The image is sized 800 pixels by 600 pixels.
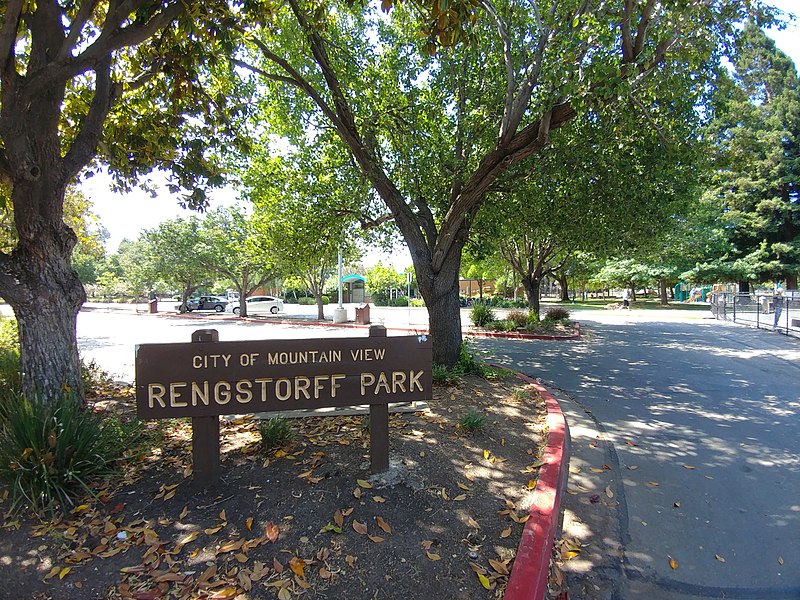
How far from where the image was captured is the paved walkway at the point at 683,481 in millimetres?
2953

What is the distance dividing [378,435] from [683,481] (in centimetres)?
309

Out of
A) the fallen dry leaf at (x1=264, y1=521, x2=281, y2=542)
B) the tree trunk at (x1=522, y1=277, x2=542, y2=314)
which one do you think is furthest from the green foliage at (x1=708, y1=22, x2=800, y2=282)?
the fallen dry leaf at (x1=264, y1=521, x2=281, y2=542)

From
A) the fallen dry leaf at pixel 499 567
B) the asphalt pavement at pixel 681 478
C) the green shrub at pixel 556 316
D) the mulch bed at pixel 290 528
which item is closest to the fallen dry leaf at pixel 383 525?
the mulch bed at pixel 290 528

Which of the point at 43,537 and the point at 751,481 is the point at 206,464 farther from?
the point at 751,481

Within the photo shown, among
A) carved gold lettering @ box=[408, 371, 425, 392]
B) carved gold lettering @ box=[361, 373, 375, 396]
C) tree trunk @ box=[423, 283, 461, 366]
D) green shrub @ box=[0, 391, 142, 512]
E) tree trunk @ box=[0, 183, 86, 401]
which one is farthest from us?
tree trunk @ box=[423, 283, 461, 366]

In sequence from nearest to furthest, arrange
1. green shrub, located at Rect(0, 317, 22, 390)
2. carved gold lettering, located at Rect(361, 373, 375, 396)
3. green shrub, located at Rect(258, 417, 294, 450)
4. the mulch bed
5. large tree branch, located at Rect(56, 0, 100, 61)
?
1. the mulch bed
2. carved gold lettering, located at Rect(361, 373, 375, 396)
3. green shrub, located at Rect(258, 417, 294, 450)
4. large tree branch, located at Rect(56, 0, 100, 61)
5. green shrub, located at Rect(0, 317, 22, 390)

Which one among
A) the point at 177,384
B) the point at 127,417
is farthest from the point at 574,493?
the point at 127,417

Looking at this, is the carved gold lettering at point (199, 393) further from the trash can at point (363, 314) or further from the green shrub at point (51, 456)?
the trash can at point (363, 314)

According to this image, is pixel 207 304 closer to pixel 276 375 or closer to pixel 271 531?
pixel 276 375

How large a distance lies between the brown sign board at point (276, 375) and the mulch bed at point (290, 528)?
69 centimetres

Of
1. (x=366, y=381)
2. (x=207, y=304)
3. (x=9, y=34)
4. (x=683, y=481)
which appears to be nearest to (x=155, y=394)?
(x=366, y=381)

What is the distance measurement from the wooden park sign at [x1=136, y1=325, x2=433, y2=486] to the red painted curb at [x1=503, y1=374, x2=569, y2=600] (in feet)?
4.11

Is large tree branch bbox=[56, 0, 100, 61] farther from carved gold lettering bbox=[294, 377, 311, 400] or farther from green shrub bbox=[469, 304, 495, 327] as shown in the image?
green shrub bbox=[469, 304, 495, 327]

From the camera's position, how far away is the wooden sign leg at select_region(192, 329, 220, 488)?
346cm
